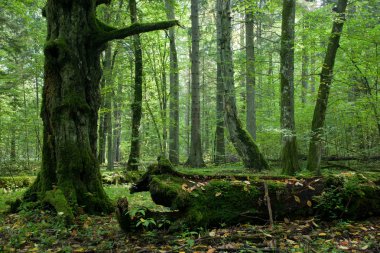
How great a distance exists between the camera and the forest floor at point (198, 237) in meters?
3.70

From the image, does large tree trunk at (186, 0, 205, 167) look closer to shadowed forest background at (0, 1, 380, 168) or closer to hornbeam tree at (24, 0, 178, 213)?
shadowed forest background at (0, 1, 380, 168)

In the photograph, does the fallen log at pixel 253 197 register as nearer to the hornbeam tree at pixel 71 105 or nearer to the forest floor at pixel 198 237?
the forest floor at pixel 198 237

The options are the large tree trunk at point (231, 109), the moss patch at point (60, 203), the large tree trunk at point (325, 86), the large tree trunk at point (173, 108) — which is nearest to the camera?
the moss patch at point (60, 203)

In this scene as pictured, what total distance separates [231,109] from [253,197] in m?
7.57

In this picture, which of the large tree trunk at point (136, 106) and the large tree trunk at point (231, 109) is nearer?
the large tree trunk at point (231, 109)

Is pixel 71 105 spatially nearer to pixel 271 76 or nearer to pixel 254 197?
pixel 254 197

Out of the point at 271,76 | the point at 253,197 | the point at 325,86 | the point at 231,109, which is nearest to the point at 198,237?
the point at 253,197

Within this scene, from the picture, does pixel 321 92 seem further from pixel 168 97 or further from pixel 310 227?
pixel 168 97

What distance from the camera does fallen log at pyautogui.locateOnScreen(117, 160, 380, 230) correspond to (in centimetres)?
452

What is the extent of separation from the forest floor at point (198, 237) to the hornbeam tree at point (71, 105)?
1.06 metres

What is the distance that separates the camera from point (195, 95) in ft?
47.7

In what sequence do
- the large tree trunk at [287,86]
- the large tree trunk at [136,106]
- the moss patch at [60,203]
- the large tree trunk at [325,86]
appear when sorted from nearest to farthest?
the moss patch at [60,203] < the large tree trunk at [287,86] < the large tree trunk at [325,86] < the large tree trunk at [136,106]

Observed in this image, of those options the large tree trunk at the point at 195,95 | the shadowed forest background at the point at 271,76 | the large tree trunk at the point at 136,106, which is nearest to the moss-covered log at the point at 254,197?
the shadowed forest background at the point at 271,76

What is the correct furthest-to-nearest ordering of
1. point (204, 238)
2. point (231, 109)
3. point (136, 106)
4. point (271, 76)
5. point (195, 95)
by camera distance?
point (195, 95) < point (136, 106) < point (231, 109) < point (271, 76) < point (204, 238)
